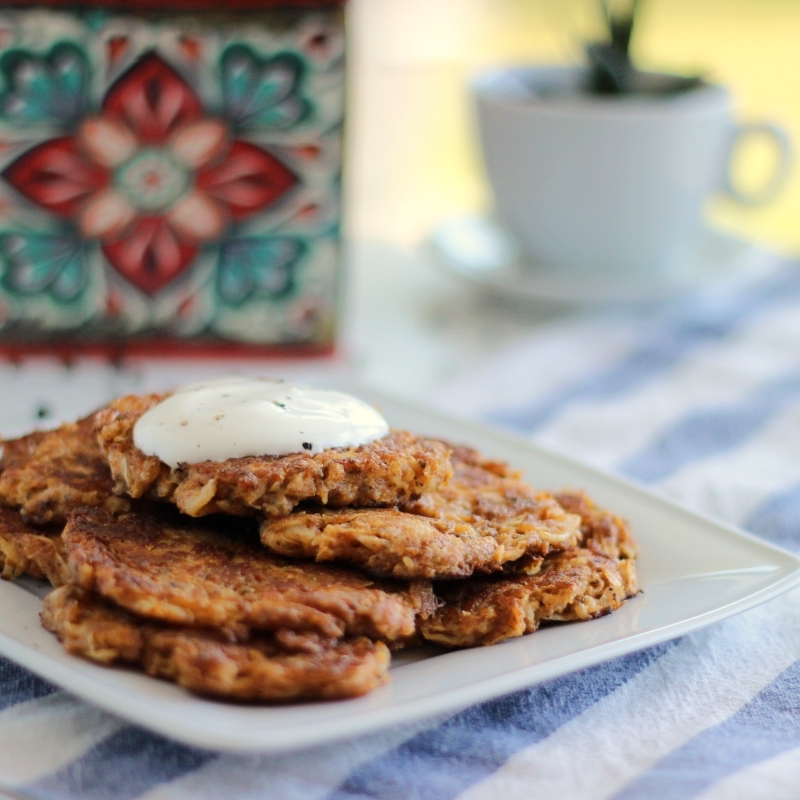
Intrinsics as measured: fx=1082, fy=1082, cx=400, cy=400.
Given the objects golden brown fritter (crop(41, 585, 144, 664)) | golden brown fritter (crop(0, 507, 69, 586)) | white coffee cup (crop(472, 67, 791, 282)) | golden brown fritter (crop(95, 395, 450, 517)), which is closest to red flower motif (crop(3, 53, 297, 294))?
white coffee cup (crop(472, 67, 791, 282))

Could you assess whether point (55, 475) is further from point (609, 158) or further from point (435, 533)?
point (609, 158)

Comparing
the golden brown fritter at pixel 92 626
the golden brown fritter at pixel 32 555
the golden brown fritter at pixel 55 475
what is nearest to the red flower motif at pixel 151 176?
the golden brown fritter at pixel 55 475

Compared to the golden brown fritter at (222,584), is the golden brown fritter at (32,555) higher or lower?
lower

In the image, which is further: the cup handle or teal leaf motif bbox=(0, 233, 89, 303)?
the cup handle

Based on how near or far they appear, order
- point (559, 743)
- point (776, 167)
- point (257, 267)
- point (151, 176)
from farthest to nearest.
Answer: point (776, 167) < point (257, 267) < point (151, 176) < point (559, 743)

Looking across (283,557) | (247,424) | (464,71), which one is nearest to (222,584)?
(283,557)

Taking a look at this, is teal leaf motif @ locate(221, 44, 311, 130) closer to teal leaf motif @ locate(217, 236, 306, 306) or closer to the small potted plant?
teal leaf motif @ locate(217, 236, 306, 306)

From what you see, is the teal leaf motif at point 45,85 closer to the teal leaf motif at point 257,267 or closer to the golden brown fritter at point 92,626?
the teal leaf motif at point 257,267
